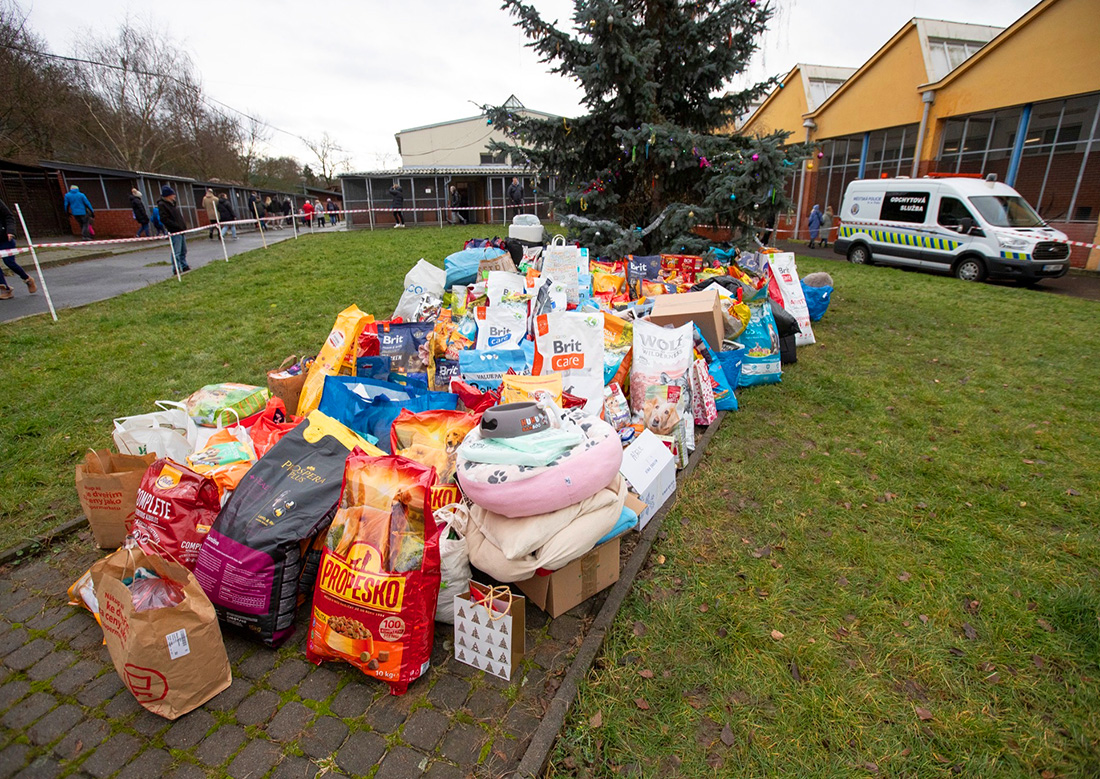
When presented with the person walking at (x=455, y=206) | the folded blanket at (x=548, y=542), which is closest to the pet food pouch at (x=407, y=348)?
the folded blanket at (x=548, y=542)

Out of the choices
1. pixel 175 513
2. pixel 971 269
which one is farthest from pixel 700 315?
pixel 971 269

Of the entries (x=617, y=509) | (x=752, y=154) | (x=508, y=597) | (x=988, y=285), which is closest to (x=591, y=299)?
(x=752, y=154)

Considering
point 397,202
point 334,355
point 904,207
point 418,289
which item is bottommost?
point 334,355

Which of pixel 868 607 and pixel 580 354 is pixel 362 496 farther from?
pixel 868 607

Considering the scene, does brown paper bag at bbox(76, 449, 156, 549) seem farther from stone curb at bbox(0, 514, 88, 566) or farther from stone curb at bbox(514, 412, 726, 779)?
stone curb at bbox(514, 412, 726, 779)

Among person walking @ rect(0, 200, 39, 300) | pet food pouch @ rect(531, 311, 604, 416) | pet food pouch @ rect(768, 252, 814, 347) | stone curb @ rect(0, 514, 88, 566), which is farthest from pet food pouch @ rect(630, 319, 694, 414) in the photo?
person walking @ rect(0, 200, 39, 300)

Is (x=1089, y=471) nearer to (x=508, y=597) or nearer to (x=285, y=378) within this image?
(x=508, y=597)

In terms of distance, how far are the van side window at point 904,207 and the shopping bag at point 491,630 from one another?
13.1m

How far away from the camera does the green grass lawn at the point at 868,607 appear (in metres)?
1.92

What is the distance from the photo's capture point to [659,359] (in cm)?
396

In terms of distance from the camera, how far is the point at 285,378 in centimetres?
401

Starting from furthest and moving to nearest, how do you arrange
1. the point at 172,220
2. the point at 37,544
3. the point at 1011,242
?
the point at 1011,242, the point at 172,220, the point at 37,544

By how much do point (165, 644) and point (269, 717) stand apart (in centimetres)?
46

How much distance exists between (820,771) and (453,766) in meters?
1.25
